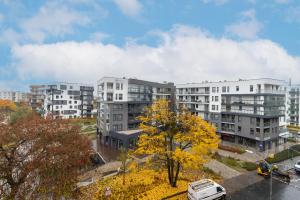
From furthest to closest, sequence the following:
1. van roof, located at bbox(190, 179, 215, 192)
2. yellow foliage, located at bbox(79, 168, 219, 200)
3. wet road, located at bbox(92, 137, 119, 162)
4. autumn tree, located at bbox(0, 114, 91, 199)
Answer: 1. wet road, located at bbox(92, 137, 119, 162)
2. yellow foliage, located at bbox(79, 168, 219, 200)
3. van roof, located at bbox(190, 179, 215, 192)
4. autumn tree, located at bbox(0, 114, 91, 199)

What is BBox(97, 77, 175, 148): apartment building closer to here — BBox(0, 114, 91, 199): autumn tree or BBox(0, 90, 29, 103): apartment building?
BBox(0, 114, 91, 199): autumn tree

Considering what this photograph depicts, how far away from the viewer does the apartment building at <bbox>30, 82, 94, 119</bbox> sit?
282ft

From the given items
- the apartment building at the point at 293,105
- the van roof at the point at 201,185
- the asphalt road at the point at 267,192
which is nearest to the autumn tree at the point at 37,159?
the van roof at the point at 201,185

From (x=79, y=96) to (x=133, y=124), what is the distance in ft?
148

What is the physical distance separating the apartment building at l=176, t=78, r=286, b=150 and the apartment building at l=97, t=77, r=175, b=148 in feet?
64.7

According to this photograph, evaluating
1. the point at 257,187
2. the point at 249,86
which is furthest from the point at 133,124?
the point at 257,187

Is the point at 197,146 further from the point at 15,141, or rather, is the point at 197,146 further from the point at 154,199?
the point at 15,141

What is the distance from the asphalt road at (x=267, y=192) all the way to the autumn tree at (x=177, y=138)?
685 centimetres

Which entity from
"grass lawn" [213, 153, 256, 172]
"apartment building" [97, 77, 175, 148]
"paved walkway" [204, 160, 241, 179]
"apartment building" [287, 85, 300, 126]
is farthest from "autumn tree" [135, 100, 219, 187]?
"apartment building" [287, 85, 300, 126]

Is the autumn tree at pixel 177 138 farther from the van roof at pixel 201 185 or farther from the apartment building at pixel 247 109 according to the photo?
the apartment building at pixel 247 109

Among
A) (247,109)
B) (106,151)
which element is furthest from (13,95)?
(247,109)

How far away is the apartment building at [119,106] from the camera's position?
173ft

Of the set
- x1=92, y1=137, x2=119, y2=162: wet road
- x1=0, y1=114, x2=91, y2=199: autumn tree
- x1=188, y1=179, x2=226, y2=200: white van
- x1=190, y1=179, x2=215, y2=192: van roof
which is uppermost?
x1=0, y1=114, x2=91, y2=199: autumn tree

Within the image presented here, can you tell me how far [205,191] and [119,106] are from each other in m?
35.6
